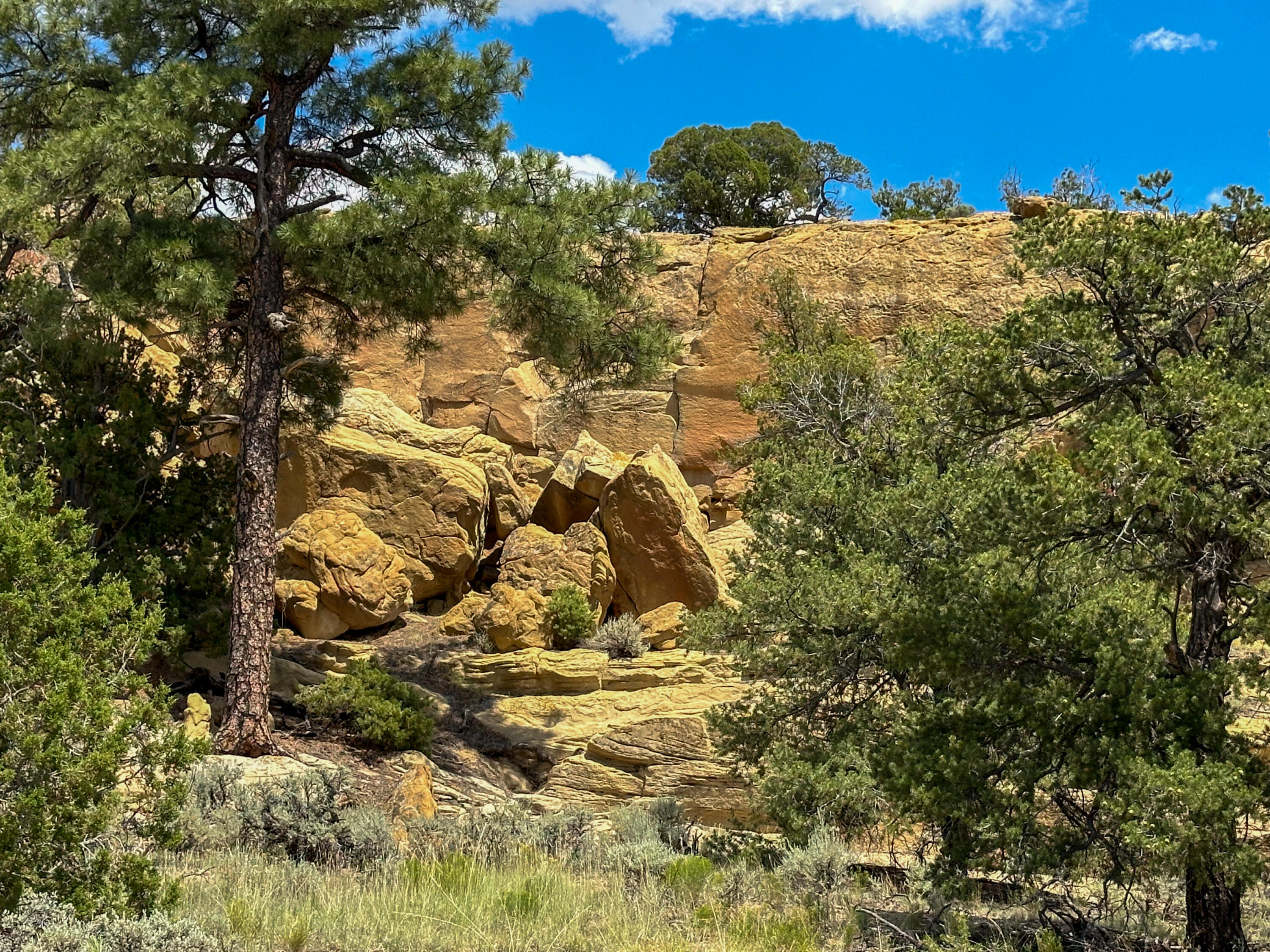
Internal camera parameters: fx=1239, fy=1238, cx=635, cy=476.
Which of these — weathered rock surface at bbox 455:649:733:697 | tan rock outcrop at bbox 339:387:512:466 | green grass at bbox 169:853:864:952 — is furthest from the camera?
tan rock outcrop at bbox 339:387:512:466

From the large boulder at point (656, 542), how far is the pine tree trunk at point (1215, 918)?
1079 centimetres

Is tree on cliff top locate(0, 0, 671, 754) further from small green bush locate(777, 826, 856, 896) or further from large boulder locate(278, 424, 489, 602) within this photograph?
small green bush locate(777, 826, 856, 896)

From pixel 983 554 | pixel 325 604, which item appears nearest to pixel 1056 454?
pixel 983 554

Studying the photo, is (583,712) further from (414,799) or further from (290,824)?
(290,824)

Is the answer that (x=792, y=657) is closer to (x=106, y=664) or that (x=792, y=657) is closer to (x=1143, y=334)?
(x=1143, y=334)

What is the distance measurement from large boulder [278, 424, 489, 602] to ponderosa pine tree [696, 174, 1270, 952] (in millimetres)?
11160

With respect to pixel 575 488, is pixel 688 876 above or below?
below

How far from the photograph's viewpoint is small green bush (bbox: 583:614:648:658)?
1596 centimetres

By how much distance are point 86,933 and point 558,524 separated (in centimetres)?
1495

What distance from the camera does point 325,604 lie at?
16812mm

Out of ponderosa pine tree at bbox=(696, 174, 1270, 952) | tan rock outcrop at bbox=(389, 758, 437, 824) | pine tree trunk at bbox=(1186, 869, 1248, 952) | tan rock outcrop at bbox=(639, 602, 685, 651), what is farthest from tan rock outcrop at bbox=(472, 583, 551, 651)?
pine tree trunk at bbox=(1186, 869, 1248, 952)

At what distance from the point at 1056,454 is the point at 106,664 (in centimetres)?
490

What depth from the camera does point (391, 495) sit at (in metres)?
18.0

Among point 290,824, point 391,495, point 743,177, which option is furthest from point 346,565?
point 743,177
